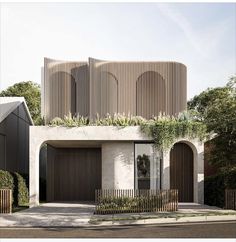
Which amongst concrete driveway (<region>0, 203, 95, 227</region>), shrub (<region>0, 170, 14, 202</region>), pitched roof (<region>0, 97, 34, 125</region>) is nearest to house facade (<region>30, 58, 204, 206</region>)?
pitched roof (<region>0, 97, 34, 125</region>)

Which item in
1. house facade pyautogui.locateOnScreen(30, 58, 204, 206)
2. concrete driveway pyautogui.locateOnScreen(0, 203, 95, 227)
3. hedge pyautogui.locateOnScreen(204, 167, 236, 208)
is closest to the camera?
concrete driveway pyautogui.locateOnScreen(0, 203, 95, 227)

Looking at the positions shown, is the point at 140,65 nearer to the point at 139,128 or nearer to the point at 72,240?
the point at 139,128

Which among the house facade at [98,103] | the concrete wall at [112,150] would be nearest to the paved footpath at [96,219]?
the concrete wall at [112,150]

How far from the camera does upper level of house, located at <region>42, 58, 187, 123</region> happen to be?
1180 inches

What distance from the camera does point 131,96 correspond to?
30.1 metres

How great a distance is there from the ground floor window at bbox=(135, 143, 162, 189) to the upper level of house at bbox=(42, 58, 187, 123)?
4.31 metres

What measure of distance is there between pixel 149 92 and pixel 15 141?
966 cm

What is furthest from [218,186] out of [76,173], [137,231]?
[76,173]

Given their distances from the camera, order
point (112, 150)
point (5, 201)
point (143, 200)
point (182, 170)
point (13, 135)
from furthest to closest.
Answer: point (13, 135) → point (182, 170) → point (112, 150) → point (143, 200) → point (5, 201)

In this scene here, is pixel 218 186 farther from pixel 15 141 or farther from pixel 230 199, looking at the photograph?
pixel 15 141

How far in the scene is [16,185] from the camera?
25812 mm

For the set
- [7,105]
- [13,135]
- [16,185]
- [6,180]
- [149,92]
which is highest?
[149,92]

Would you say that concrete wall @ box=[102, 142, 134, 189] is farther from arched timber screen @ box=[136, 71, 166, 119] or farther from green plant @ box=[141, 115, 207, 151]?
arched timber screen @ box=[136, 71, 166, 119]

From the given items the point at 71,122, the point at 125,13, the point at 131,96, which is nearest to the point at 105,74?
the point at 131,96
